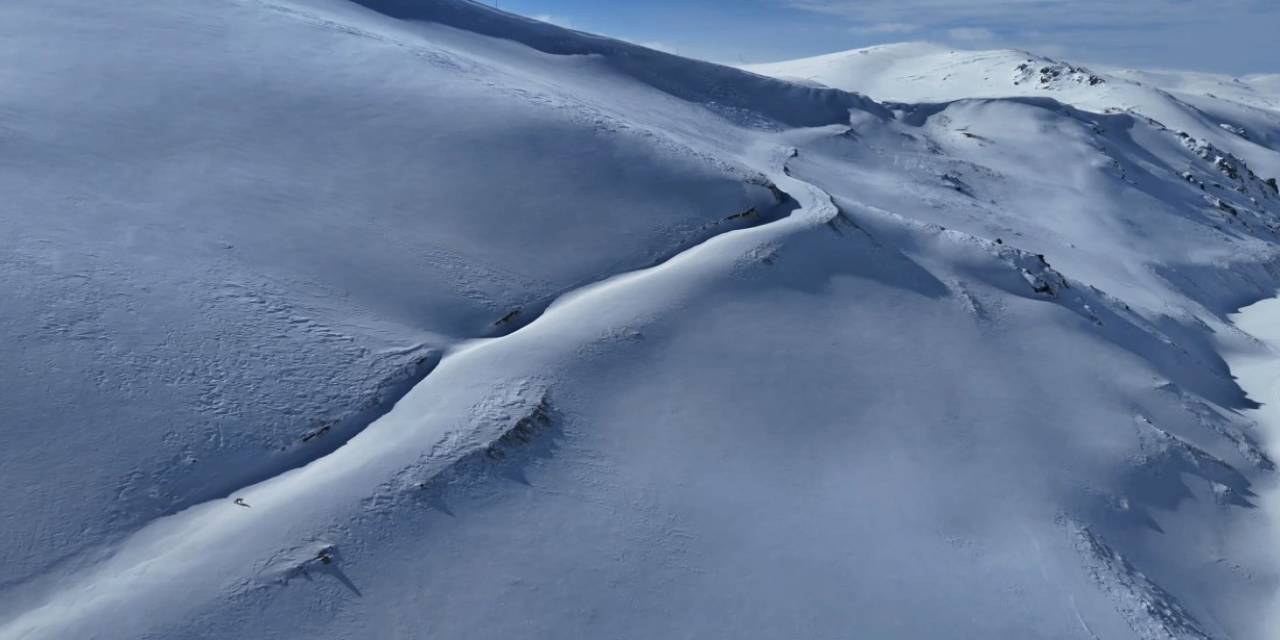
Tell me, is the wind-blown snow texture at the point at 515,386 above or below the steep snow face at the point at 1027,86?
below

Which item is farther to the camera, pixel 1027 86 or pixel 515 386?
pixel 1027 86

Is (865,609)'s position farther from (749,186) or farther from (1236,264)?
(1236,264)

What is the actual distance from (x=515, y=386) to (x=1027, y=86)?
82.7m

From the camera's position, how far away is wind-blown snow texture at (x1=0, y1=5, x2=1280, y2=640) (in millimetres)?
12281

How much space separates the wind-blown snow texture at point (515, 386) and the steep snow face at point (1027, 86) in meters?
43.8

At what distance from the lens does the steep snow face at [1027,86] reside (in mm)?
77188

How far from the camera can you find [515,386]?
1605cm

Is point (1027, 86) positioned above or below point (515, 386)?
above

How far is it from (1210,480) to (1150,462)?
5.86 feet

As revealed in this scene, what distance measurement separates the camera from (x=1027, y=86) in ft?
272

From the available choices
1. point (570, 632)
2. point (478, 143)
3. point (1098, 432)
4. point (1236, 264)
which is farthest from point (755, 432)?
point (1236, 264)

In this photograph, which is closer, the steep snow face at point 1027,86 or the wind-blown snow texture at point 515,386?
the wind-blown snow texture at point 515,386

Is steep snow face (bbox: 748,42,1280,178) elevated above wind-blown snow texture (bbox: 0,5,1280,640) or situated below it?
above

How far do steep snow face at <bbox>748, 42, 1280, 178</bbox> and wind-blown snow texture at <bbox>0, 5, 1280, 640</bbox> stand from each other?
4385 centimetres
